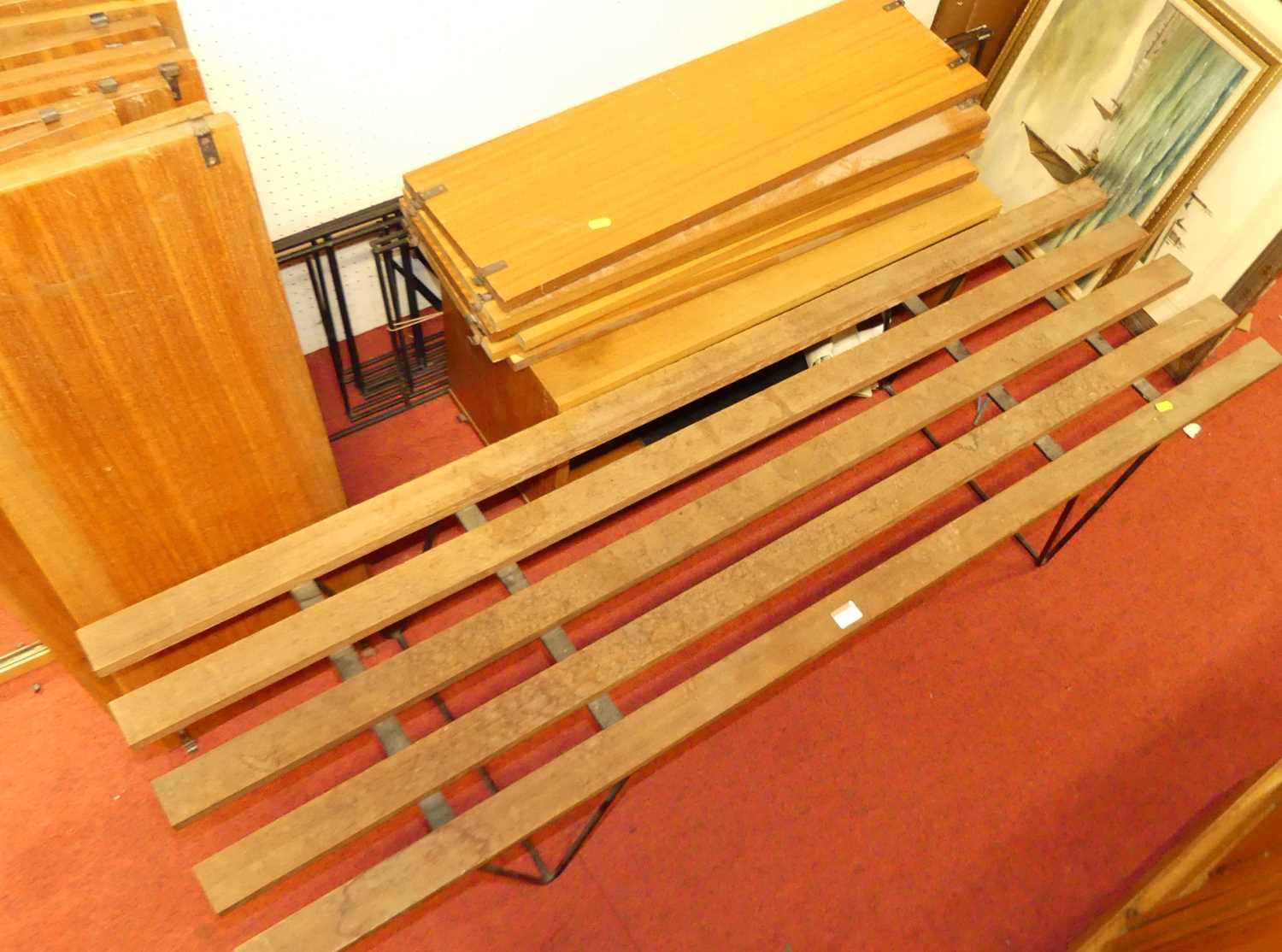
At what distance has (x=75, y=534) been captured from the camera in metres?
2.02

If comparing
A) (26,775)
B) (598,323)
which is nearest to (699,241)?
(598,323)

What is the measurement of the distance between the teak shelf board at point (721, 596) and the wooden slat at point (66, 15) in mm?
1370

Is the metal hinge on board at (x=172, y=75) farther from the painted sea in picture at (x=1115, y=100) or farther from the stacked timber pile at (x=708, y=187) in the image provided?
the painted sea in picture at (x=1115, y=100)

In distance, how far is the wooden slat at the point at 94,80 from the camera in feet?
5.41

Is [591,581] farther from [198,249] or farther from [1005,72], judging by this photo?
[1005,72]

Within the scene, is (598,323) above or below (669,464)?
above

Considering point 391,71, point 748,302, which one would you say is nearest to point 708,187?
point 748,302

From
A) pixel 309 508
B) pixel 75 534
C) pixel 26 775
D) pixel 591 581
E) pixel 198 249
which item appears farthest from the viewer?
pixel 26 775

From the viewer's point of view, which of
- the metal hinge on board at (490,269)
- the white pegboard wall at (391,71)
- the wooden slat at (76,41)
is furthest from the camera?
the metal hinge on board at (490,269)

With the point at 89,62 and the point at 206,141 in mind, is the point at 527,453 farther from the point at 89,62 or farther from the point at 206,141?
the point at 89,62

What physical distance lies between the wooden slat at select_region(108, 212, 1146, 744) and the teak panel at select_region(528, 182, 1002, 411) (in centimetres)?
23

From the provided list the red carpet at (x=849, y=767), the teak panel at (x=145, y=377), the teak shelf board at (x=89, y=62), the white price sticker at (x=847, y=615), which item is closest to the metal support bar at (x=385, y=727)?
the teak panel at (x=145, y=377)

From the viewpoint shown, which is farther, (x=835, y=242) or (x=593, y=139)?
(x=835, y=242)

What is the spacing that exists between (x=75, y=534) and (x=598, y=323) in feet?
4.16
